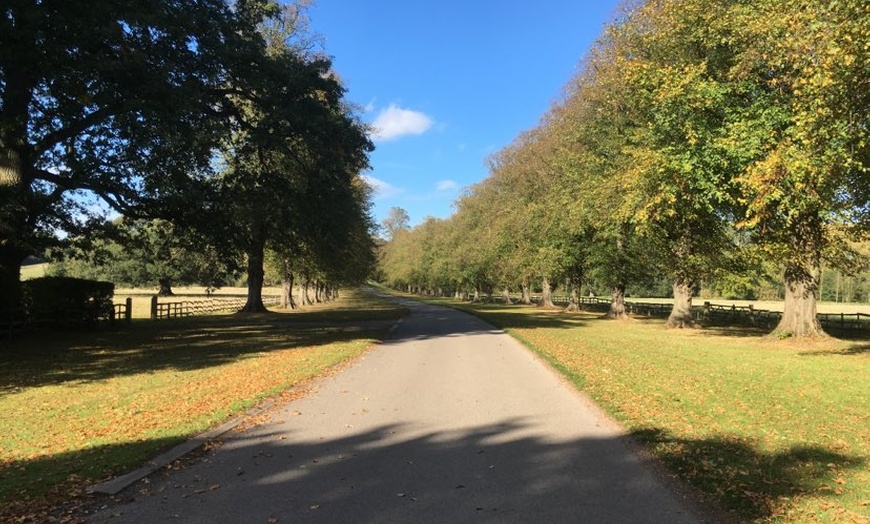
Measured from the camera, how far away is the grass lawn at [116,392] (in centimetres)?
580

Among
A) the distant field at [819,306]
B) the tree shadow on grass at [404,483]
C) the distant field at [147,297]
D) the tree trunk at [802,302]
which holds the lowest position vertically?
the distant field at [147,297]

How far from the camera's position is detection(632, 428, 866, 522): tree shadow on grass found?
4.89 metres

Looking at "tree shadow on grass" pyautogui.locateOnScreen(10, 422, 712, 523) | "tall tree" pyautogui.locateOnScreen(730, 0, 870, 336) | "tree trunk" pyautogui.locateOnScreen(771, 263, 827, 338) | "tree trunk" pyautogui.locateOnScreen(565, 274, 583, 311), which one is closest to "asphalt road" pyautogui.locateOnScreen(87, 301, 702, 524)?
"tree shadow on grass" pyautogui.locateOnScreen(10, 422, 712, 523)

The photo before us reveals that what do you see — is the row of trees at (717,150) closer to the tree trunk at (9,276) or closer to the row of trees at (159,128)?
the row of trees at (159,128)

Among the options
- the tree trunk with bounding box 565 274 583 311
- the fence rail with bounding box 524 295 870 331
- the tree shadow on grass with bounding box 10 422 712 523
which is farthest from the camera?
the tree trunk with bounding box 565 274 583 311

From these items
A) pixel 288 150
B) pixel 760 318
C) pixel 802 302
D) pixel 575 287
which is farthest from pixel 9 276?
pixel 575 287

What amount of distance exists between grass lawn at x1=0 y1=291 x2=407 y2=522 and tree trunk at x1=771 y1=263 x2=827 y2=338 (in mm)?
14503

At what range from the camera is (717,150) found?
16359mm

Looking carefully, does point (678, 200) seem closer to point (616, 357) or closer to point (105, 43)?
point (616, 357)

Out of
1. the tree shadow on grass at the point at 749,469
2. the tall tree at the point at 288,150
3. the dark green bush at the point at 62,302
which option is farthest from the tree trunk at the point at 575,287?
the tree shadow on grass at the point at 749,469

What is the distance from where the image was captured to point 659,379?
1177 cm

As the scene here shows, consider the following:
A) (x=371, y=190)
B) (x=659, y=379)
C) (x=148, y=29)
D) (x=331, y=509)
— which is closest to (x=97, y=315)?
(x=148, y=29)

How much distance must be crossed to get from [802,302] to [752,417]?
604 inches

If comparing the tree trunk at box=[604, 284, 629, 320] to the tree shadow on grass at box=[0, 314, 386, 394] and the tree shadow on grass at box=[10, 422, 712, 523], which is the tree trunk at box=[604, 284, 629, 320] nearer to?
the tree shadow on grass at box=[0, 314, 386, 394]
